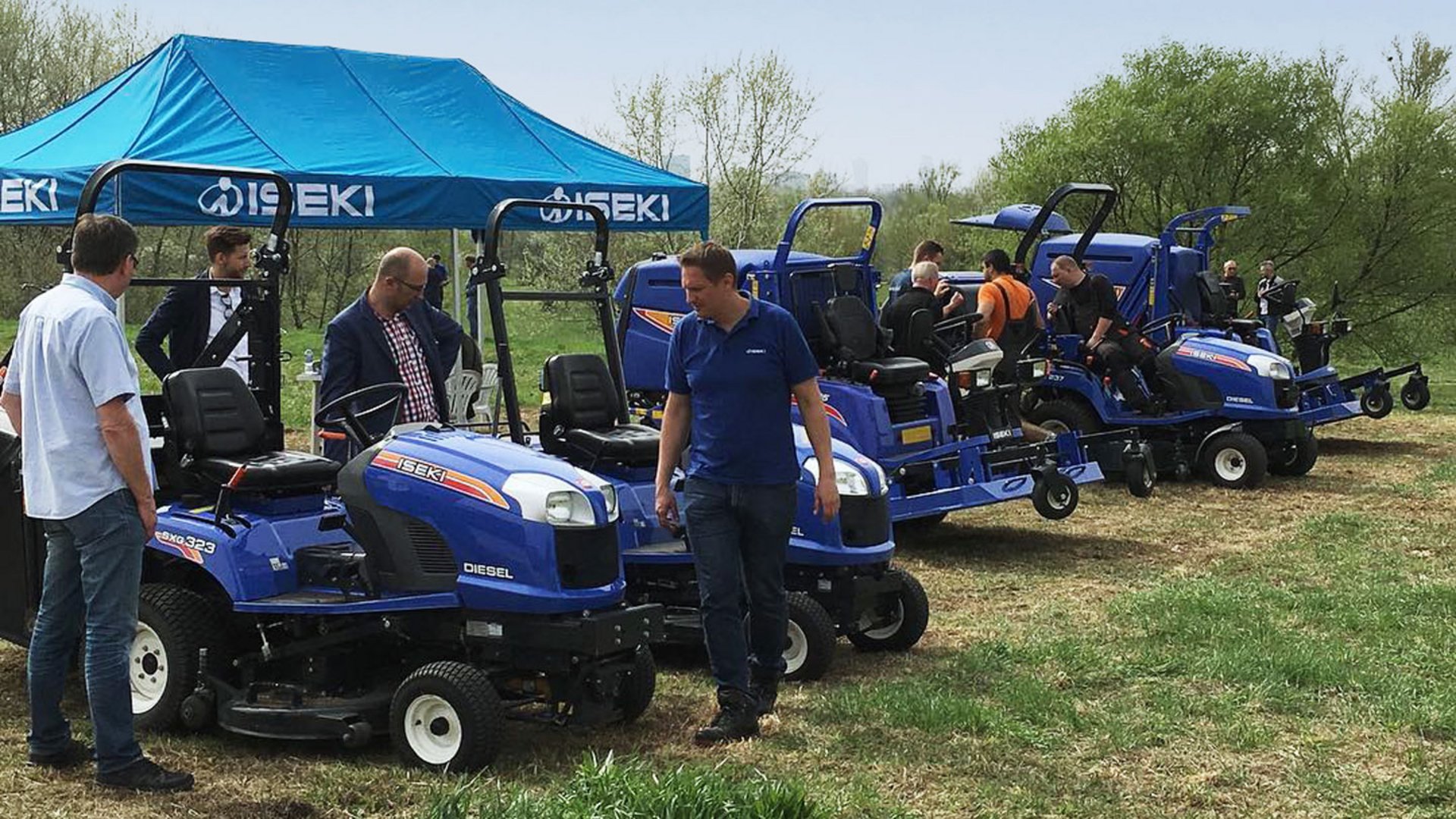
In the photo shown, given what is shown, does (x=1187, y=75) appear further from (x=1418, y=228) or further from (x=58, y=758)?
(x=58, y=758)

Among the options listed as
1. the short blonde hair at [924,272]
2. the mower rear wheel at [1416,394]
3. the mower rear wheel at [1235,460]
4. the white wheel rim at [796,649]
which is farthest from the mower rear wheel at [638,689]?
the mower rear wheel at [1416,394]

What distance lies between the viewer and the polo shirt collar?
4.70 metres

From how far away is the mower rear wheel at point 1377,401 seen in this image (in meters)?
14.3

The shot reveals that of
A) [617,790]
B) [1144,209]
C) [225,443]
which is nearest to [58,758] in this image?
[225,443]

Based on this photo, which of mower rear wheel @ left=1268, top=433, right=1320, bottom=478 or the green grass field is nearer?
the green grass field

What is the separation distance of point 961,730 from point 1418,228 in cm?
2026

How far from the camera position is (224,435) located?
5594 millimetres

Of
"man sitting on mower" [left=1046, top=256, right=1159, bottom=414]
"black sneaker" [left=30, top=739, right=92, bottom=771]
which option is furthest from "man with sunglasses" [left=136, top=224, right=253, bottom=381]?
"man sitting on mower" [left=1046, top=256, right=1159, bottom=414]

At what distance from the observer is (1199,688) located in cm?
618

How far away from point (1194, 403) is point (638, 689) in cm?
779

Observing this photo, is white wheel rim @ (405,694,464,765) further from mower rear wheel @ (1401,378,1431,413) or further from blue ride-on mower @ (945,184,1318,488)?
mower rear wheel @ (1401,378,1431,413)

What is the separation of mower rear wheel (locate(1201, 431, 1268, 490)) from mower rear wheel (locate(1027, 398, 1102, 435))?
2.87 feet

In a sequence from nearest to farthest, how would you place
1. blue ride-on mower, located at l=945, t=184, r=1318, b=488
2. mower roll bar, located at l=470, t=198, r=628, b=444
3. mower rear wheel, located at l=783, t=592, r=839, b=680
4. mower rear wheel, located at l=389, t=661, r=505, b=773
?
mower rear wheel, located at l=389, t=661, r=505, b=773, mower roll bar, located at l=470, t=198, r=628, b=444, mower rear wheel, located at l=783, t=592, r=839, b=680, blue ride-on mower, located at l=945, t=184, r=1318, b=488

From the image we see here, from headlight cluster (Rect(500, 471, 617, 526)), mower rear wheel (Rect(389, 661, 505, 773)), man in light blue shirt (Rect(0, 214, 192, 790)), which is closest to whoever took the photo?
man in light blue shirt (Rect(0, 214, 192, 790))
